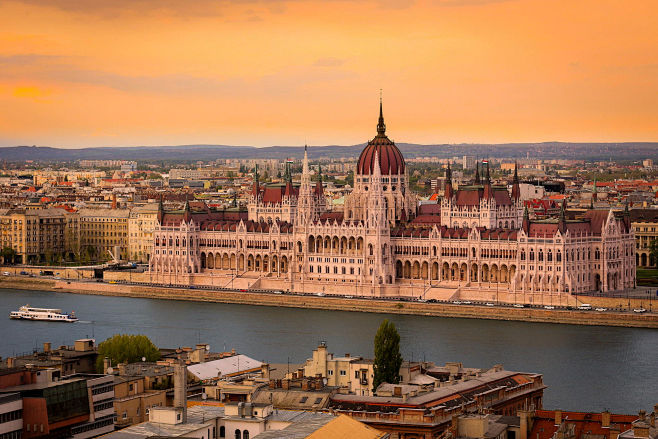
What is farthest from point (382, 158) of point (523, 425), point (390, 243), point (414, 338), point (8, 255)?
point (523, 425)

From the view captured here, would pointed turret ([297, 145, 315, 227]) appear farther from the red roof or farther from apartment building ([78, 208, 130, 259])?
the red roof

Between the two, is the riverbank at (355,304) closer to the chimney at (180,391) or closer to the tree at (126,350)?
the tree at (126,350)

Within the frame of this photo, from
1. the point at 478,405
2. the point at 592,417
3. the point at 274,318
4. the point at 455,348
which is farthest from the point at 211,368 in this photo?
the point at 274,318

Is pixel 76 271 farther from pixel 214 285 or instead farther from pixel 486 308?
pixel 486 308

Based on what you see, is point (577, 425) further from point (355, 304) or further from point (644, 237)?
point (644, 237)

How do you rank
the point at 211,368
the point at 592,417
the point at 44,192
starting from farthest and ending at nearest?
the point at 44,192, the point at 211,368, the point at 592,417

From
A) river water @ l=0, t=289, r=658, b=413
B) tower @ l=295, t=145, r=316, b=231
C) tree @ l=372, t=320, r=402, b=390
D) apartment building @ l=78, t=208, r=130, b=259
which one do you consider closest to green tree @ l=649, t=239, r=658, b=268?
tower @ l=295, t=145, r=316, b=231

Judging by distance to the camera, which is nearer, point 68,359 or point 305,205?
point 68,359
